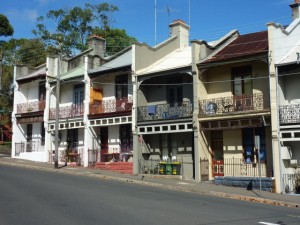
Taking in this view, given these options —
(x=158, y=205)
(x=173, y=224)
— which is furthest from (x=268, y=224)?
(x=158, y=205)

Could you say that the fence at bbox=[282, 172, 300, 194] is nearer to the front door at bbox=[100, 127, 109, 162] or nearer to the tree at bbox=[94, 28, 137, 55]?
the front door at bbox=[100, 127, 109, 162]

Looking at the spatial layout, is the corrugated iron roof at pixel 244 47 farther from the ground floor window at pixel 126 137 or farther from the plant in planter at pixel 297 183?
the ground floor window at pixel 126 137

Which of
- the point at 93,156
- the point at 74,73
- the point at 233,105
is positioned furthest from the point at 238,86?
the point at 74,73

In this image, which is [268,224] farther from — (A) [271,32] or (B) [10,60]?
(B) [10,60]

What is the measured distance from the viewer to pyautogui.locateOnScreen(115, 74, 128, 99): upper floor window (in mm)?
28752

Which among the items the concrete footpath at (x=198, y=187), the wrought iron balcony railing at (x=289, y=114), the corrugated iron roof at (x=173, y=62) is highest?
the corrugated iron roof at (x=173, y=62)

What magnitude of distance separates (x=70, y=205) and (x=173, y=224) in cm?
396

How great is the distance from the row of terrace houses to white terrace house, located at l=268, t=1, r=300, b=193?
0.16 feet

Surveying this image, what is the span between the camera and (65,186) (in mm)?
17719

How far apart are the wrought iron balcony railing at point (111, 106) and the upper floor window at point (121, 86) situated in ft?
2.66

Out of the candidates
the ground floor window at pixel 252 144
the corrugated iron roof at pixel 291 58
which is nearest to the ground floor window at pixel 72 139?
the ground floor window at pixel 252 144

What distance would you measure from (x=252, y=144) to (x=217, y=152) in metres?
2.29

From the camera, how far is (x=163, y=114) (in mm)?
25078

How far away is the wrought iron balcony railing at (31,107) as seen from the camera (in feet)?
110
